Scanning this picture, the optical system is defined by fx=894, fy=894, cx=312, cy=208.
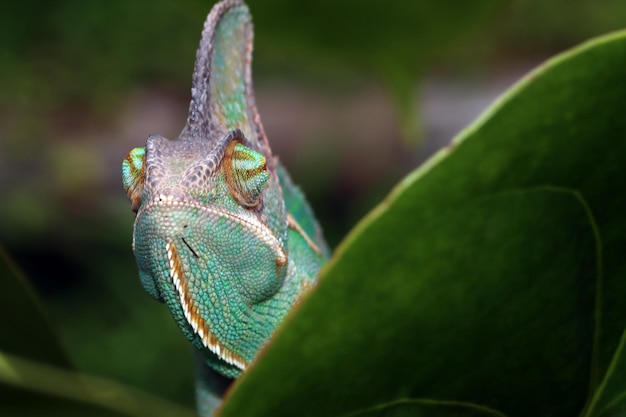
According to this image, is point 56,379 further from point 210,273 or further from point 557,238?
point 557,238

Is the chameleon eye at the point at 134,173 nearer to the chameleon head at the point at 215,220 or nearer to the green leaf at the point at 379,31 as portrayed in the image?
the chameleon head at the point at 215,220

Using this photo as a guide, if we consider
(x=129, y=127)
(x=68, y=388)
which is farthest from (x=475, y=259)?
(x=129, y=127)

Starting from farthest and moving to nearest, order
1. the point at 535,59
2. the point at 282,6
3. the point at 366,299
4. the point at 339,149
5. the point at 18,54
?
the point at 535,59
the point at 339,149
the point at 18,54
the point at 282,6
the point at 366,299

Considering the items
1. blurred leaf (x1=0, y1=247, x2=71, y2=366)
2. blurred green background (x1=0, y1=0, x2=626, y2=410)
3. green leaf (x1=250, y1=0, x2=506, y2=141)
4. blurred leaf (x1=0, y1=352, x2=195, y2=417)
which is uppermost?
green leaf (x1=250, y1=0, x2=506, y2=141)

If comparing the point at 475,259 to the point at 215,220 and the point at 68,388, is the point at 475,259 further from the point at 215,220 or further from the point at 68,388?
the point at 68,388

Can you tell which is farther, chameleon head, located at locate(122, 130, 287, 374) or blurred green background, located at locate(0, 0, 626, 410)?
blurred green background, located at locate(0, 0, 626, 410)

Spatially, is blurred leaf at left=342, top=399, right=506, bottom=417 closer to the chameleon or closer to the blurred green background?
the chameleon

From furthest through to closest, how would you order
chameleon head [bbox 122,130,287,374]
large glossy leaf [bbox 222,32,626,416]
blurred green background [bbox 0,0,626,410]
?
blurred green background [bbox 0,0,626,410], chameleon head [bbox 122,130,287,374], large glossy leaf [bbox 222,32,626,416]

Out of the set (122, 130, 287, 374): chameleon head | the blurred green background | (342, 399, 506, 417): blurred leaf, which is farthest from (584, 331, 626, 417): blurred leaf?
the blurred green background

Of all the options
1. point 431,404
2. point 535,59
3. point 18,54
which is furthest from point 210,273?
point 535,59
